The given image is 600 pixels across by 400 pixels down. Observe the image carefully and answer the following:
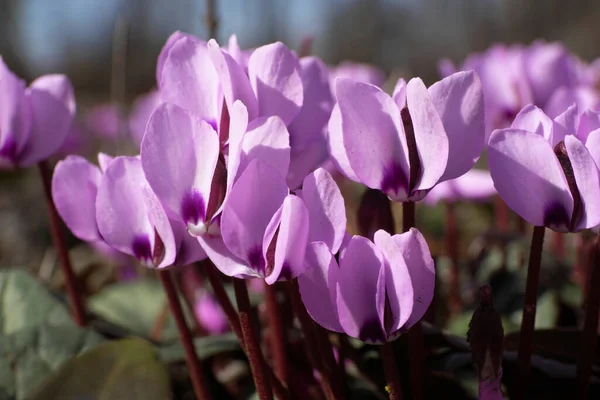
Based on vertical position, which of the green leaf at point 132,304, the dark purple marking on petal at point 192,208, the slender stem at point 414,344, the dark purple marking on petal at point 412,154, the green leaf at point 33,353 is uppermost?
the dark purple marking on petal at point 412,154

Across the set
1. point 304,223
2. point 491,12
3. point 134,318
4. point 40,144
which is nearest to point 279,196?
point 304,223

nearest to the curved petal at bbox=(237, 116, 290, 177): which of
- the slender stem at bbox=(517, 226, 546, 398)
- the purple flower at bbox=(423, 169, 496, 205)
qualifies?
the slender stem at bbox=(517, 226, 546, 398)

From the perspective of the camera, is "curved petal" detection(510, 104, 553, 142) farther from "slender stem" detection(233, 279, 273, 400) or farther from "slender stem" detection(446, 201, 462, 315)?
"slender stem" detection(446, 201, 462, 315)

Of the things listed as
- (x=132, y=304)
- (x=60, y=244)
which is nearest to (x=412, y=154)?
(x=60, y=244)

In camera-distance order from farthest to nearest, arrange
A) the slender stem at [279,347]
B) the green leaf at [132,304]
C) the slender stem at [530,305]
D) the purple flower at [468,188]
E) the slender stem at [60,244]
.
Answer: the green leaf at [132,304], the purple flower at [468,188], the slender stem at [60,244], the slender stem at [279,347], the slender stem at [530,305]

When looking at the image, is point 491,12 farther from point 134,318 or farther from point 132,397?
point 132,397

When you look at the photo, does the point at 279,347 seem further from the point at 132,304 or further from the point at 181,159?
the point at 132,304

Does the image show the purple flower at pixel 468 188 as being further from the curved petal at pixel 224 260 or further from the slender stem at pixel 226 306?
the curved petal at pixel 224 260

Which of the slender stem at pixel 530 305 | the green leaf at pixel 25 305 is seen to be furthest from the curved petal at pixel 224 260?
the green leaf at pixel 25 305
